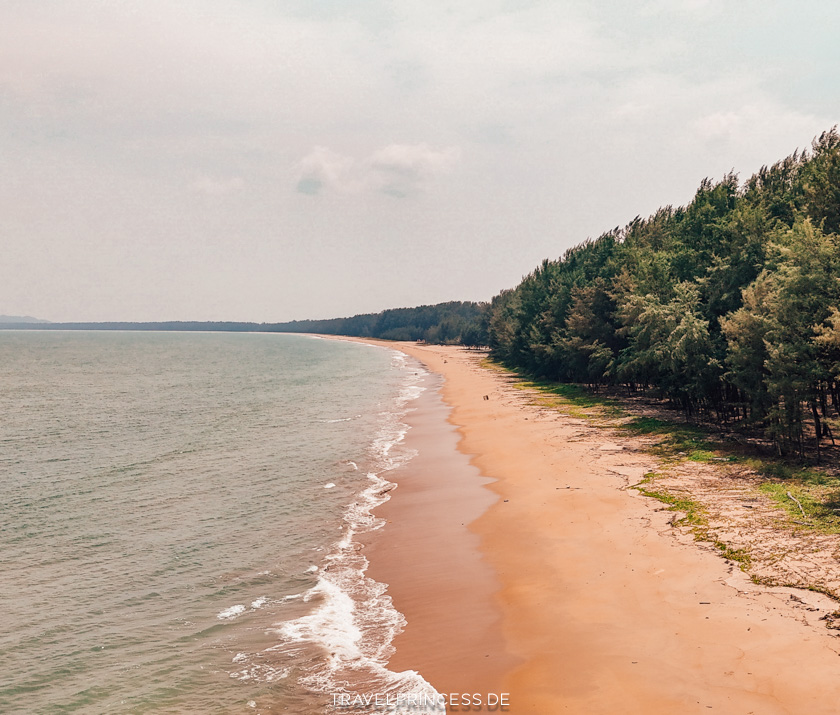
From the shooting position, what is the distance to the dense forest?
29516 millimetres

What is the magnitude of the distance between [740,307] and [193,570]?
39.5m

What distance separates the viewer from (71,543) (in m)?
25.0

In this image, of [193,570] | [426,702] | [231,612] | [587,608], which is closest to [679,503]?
[587,608]

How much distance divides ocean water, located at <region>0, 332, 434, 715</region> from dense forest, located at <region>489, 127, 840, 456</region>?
71.6ft

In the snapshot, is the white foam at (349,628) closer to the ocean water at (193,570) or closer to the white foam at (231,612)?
the ocean water at (193,570)

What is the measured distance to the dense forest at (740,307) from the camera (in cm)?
2952

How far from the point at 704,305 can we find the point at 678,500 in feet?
75.6

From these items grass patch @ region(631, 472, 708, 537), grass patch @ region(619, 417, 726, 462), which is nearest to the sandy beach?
grass patch @ region(631, 472, 708, 537)

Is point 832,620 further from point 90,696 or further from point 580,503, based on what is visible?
point 90,696

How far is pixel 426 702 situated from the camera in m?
13.3

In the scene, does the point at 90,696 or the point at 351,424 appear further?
the point at 351,424

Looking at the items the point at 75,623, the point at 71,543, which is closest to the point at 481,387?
the point at 71,543

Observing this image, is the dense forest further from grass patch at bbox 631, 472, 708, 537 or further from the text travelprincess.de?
the text travelprincess.de

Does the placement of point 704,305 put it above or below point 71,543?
above
